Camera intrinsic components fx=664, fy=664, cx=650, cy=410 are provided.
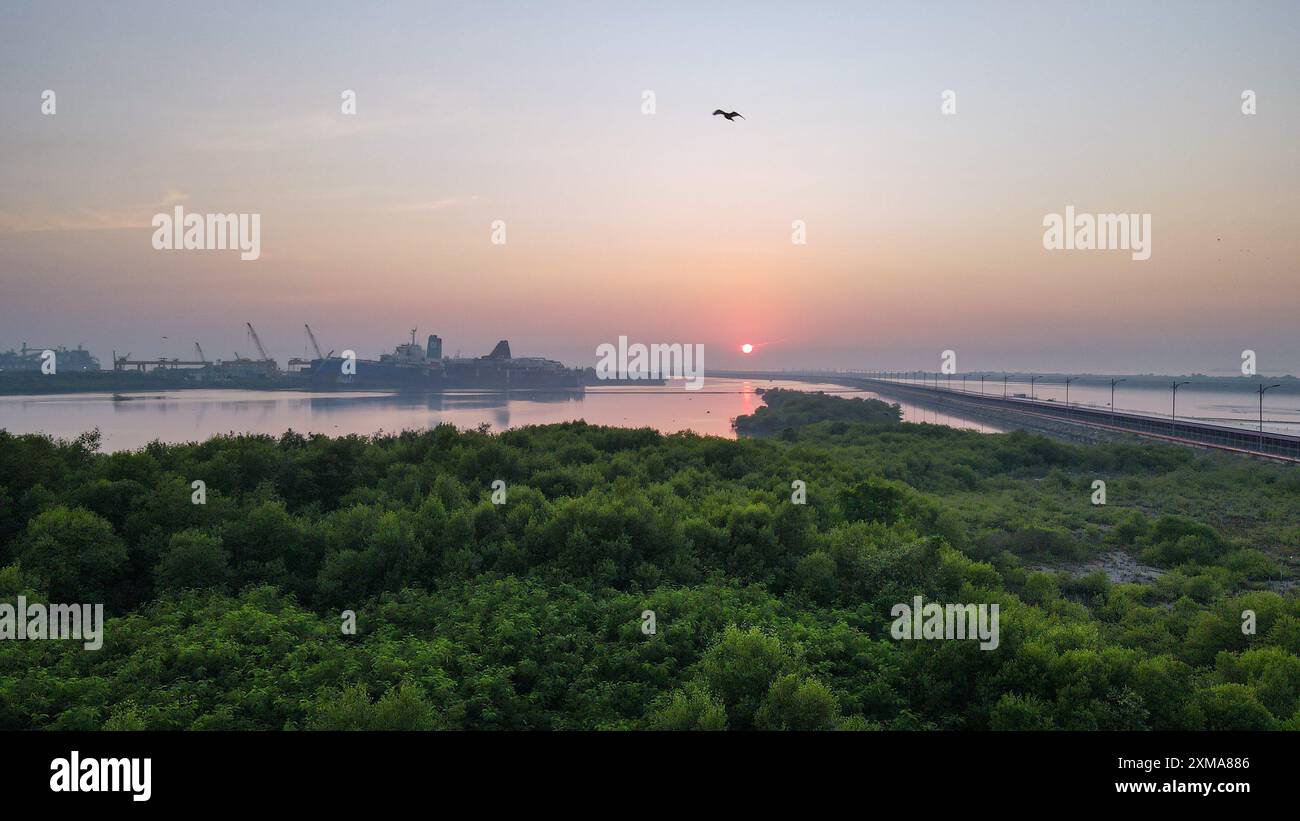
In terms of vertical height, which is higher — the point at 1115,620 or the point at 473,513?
the point at 473,513

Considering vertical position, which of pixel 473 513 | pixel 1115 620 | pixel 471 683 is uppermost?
pixel 473 513
